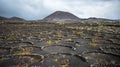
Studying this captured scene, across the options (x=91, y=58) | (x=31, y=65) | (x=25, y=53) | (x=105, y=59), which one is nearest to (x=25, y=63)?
(x=31, y=65)

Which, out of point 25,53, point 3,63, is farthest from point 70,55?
point 3,63

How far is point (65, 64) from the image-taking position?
4.47m

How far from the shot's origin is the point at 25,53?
18.0 ft

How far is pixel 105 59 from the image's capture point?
4.77 meters

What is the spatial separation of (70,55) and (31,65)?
1.34 meters

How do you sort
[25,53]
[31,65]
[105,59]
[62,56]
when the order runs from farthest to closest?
1. [25,53]
2. [62,56]
3. [105,59]
4. [31,65]

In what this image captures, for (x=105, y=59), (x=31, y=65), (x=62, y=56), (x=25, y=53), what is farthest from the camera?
(x=25, y=53)

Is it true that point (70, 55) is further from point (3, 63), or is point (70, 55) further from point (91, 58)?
point (3, 63)

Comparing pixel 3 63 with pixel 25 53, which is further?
pixel 25 53

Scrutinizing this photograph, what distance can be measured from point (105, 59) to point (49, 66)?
1534 mm

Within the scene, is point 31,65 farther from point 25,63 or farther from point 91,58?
point 91,58

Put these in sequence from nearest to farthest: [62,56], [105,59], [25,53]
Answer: [105,59]
[62,56]
[25,53]

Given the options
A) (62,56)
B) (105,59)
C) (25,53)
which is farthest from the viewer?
(25,53)

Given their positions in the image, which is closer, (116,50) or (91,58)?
(91,58)
